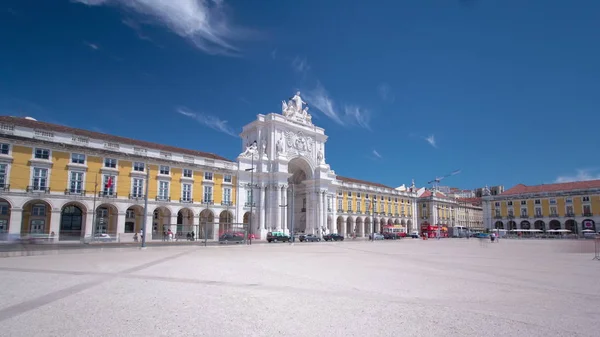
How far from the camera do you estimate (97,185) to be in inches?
1687

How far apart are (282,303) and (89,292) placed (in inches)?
209

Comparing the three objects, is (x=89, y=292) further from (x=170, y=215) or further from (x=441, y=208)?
(x=441, y=208)

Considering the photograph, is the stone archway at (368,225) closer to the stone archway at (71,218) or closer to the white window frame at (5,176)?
the stone archway at (71,218)

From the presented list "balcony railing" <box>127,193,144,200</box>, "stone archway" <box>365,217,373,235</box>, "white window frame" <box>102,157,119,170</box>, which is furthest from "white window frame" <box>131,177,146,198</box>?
"stone archway" <box>365,217,373,235</box>

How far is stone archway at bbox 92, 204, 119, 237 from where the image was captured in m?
44.0

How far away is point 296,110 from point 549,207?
Result: 213 feet

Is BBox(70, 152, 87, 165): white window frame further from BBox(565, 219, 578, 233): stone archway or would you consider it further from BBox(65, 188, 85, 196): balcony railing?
BBox(565, 219, 578, 233): stone archway

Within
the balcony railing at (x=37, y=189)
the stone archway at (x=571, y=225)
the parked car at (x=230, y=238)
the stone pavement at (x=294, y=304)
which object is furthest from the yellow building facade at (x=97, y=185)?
the stone archway at (x=571, y=225)

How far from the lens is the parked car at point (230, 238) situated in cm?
3984

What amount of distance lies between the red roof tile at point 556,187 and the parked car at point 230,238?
259ft

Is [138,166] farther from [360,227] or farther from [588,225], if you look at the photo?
[588,225]

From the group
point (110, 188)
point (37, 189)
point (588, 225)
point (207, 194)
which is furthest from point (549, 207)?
point (37, 189)

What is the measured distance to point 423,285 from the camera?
1127cm

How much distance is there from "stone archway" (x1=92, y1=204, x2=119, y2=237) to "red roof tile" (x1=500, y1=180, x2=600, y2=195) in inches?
3561
